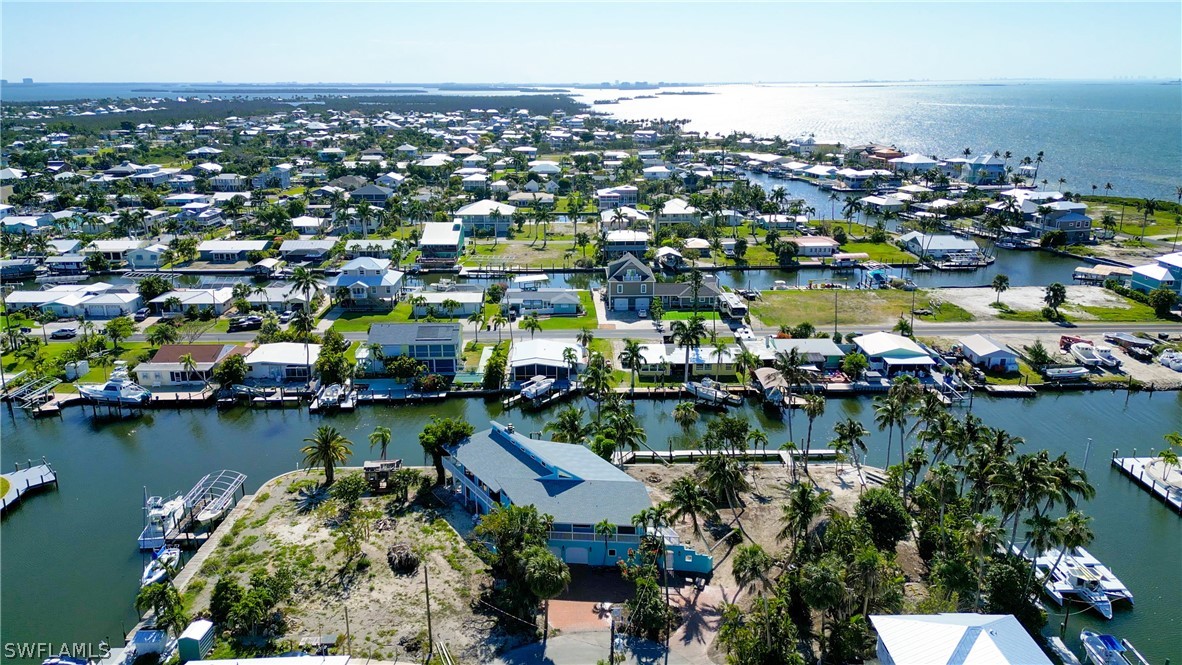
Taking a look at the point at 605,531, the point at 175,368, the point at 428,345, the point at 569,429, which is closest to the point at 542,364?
the point at 428,345

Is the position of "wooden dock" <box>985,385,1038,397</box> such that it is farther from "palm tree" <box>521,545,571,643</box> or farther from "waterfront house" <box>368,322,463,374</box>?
"palm tree" <box>521,545,571,643</box>

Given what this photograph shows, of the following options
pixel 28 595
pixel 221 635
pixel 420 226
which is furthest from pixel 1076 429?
pixel 420 226

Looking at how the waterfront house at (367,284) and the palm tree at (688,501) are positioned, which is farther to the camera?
the waterfront house at (367,284)

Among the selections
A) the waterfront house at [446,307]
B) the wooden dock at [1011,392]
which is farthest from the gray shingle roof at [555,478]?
the wooden dock at [1011,392]

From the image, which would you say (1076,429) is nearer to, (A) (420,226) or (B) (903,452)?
(B) (903,452)

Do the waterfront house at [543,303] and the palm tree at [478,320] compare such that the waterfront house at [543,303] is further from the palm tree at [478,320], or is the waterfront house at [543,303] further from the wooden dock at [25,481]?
the wooden dock at [25,481]

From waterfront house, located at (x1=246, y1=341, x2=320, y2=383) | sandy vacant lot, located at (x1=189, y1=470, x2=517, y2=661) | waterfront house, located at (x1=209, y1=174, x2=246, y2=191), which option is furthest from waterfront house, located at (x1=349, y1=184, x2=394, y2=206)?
sandy vacant lot, located at (x1=189, y1=470, x2=517, y2=661)
